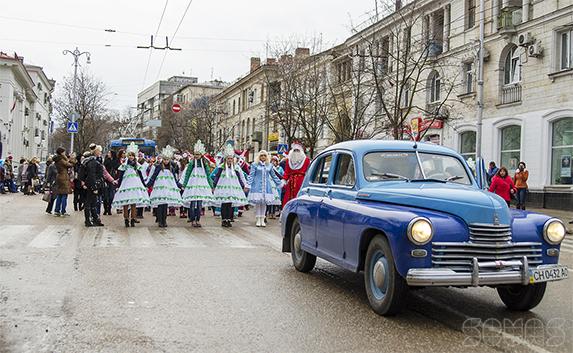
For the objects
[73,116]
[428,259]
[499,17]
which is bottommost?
[428,259]

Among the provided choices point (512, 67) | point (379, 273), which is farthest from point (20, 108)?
point (379, 273)

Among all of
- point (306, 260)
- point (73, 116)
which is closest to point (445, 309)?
point (306, 260)

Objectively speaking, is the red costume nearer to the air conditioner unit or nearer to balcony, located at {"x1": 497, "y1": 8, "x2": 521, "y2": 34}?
the air conditioner unit

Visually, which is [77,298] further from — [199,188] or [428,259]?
[199,188]

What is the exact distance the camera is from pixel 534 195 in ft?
82.0

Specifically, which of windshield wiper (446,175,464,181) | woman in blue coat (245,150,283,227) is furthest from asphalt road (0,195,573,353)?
woman in blue coat (245,150,283,227)

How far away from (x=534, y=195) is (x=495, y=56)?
22.0 ft

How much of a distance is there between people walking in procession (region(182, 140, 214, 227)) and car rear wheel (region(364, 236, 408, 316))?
30.3 feet

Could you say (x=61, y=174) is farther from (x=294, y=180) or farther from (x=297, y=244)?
(x=297, y=244)

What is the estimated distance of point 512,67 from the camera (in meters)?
27.0

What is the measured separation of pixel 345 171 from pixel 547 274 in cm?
261

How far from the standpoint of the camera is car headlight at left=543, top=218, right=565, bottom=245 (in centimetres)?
589

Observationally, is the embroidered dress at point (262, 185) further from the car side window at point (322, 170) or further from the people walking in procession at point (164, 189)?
the car side window at point (322, 170)

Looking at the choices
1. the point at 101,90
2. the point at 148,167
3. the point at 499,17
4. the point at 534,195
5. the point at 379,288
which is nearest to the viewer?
the point at 379,288
